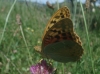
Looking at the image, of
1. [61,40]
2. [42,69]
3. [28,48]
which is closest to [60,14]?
[61,40]

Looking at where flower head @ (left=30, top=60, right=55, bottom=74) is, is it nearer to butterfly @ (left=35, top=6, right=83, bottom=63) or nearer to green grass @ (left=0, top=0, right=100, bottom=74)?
butterfly @ (left=35, top=6, right=83, bottom=63)

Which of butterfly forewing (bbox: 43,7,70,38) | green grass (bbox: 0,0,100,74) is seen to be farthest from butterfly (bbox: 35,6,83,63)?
green grass (bbox: 0,0,100,74)

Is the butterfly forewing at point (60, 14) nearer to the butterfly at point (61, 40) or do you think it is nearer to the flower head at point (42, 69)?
the butterfly at point (61, 40)

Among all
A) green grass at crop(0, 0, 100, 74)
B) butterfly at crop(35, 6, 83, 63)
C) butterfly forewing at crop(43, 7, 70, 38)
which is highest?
butterfly forewing at crop(43, 7, 70, 38)

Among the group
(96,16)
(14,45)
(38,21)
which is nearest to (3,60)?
(14,45)

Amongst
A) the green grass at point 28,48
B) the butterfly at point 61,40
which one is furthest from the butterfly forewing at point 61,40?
the green grass at point 28,48

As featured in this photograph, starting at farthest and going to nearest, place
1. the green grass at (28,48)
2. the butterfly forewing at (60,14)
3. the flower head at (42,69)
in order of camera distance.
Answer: the green grass at (28,48)
the flower head at (42,69)
the butterfly forewing at (60,14)

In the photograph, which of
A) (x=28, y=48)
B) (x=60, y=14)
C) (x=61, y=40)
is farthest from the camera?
(x=28, y=48)

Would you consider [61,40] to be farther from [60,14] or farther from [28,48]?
[28,48]
